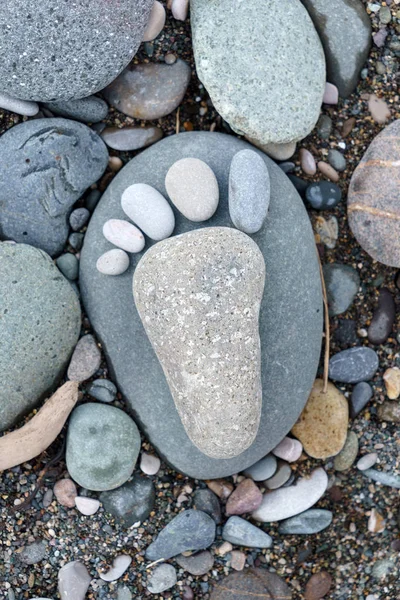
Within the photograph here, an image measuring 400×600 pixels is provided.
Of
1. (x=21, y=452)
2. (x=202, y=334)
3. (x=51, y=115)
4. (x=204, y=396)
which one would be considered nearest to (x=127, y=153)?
(x=51, y=115)

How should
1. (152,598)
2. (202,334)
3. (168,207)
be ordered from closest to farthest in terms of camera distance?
(202,334) → (168,207) → (152,598)

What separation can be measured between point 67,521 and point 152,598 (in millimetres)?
496

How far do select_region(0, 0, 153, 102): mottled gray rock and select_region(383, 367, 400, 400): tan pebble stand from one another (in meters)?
1.73

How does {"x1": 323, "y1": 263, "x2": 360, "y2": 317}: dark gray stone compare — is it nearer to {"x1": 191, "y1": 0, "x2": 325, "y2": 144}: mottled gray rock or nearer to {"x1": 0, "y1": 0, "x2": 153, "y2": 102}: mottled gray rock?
{"x1": 191, "y1": 0, "x2": 325, "y2": 144}: mottled gray rock

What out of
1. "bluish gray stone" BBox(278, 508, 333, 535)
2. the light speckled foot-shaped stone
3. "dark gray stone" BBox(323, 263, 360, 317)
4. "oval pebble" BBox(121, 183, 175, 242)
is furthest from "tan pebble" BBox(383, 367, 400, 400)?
"oval pebble" BBox(121, 183, 175, 242)

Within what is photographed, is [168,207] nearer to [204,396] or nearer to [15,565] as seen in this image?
[204,396]

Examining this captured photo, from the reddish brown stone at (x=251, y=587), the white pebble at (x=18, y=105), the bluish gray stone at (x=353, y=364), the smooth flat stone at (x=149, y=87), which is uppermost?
the white pebble at (x=18, y=105)

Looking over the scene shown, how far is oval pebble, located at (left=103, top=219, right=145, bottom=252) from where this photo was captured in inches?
100

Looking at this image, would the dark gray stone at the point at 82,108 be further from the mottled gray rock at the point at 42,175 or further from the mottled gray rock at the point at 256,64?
the mottled gray rock at the point at 256,64

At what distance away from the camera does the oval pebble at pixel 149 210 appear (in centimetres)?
252

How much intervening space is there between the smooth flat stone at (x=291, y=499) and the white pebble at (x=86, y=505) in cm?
69

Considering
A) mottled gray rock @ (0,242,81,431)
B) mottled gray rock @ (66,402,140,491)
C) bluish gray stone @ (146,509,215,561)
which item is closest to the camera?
mottled gray rock @ (0,242,81,431)

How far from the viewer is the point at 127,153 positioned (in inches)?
109

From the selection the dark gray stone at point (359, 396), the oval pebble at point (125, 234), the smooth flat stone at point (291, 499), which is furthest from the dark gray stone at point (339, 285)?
the oval pebble at point (125, 234)
